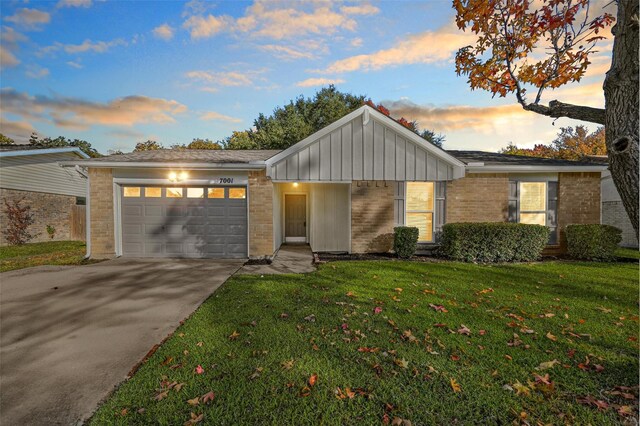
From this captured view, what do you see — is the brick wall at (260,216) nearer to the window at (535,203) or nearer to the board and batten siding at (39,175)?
the window at (535,203)

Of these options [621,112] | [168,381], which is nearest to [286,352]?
[168,381]

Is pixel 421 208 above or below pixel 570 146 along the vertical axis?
below

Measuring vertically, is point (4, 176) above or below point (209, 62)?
below

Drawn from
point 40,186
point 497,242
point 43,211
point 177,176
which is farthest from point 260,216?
point 40,186

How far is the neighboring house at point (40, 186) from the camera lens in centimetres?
1367

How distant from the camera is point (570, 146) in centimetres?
3644

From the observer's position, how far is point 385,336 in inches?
153

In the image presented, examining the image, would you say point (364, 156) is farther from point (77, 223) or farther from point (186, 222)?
point (77, 223)

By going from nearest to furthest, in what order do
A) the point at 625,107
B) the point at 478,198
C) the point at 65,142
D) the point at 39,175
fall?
the point at 625,107 → the point at 478,198 → the point at 39,175 → the point at 65,142

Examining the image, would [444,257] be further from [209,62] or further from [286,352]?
Result: [209,62]

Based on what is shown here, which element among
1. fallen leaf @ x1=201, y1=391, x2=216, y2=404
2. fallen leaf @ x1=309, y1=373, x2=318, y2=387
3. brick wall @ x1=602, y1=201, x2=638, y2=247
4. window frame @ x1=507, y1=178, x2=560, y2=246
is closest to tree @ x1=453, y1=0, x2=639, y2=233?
fallen leaf @ x1=309, y1=373, x2=318, y2=387

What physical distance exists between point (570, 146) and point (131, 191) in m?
46.8

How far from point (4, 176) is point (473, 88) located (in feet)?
63.3

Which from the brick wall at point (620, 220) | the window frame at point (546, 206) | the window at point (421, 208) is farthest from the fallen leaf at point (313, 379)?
the brick wall at point (620, 220)
